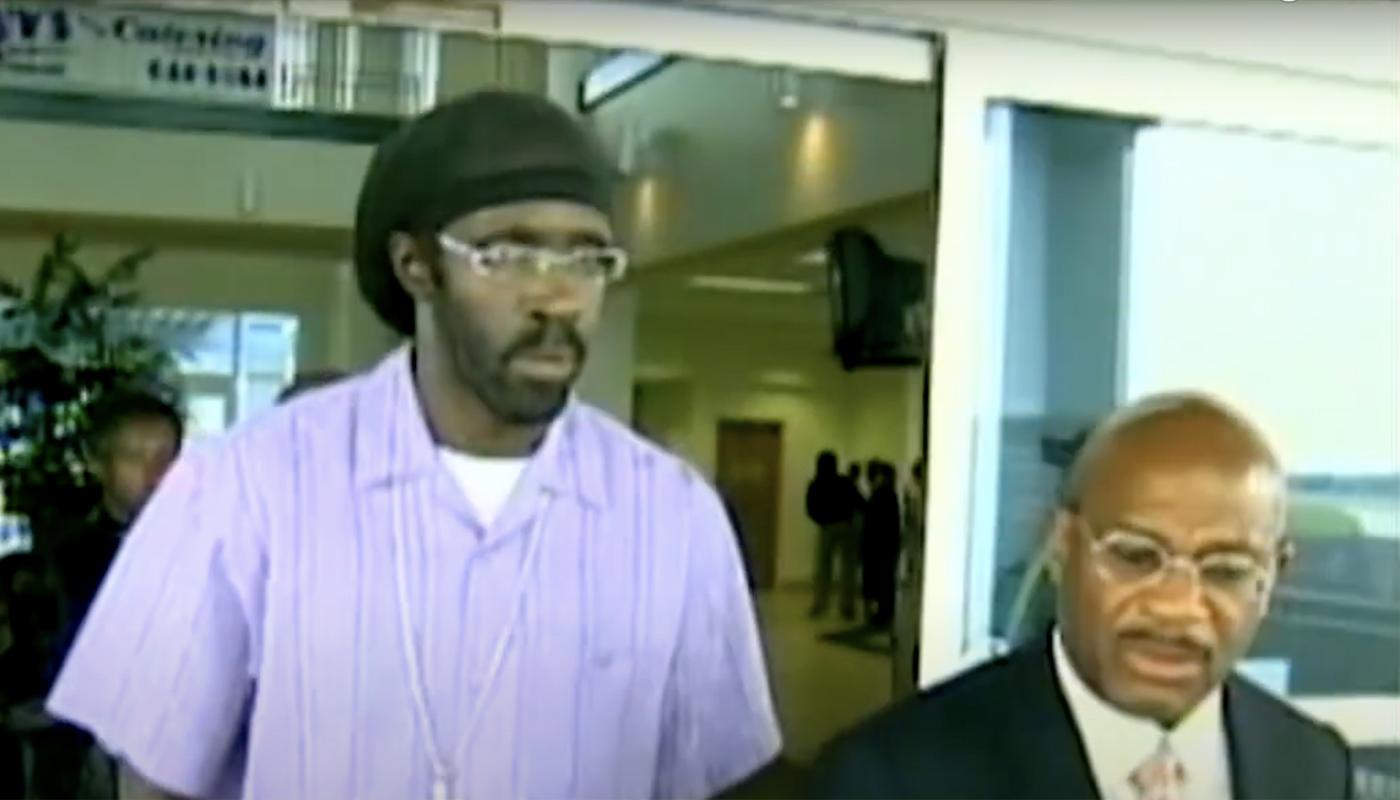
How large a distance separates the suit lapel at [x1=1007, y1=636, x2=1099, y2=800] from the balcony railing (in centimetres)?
64

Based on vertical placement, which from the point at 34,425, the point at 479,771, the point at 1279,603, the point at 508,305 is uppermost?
the point at 508,305

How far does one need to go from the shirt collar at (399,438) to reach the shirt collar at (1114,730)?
0.42 m

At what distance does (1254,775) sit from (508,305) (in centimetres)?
66

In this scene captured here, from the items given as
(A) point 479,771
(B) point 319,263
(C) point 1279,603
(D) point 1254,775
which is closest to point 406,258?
(B) point 319,263

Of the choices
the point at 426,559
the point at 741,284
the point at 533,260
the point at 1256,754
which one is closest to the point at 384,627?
the point at 426,559

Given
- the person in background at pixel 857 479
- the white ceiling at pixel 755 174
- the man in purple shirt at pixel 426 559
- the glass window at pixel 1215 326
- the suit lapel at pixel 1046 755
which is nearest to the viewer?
the suit lapel at pixel 1046 755

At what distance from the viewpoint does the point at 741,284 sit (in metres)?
1.70

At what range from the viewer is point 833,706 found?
172 cm

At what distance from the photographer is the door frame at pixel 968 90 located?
1803mm

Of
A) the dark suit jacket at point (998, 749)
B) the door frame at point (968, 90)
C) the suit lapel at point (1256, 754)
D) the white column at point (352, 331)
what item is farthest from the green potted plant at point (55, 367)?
the suit lapel at point (1256, 754)

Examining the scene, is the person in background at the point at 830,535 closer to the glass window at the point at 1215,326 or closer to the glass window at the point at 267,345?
the glass window at the point at 1215,326

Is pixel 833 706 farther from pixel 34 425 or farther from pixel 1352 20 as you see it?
pixel 1352 20

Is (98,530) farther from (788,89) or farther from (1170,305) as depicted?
(1170,305)

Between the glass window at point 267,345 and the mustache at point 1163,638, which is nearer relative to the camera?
the mustache at point 1163,638
